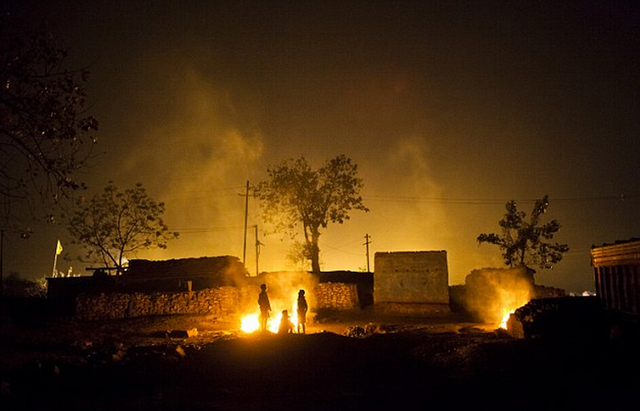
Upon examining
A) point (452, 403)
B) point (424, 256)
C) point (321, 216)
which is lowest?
point (452, 403)

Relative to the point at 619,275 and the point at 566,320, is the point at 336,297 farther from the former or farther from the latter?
the point at 619,275

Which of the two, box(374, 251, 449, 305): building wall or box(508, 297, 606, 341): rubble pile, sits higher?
box(374, 251, 449, 305): building wall

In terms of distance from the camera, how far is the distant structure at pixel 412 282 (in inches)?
1233

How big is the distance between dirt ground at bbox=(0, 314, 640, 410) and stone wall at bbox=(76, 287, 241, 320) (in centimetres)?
1091

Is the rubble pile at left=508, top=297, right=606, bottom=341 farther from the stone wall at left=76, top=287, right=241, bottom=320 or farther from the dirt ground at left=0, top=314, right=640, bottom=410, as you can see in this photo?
the stone wall at left=76, top=287, right=241, bottom=320

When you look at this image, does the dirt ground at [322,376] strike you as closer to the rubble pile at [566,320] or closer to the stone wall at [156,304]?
the rubble pile at [566,320]

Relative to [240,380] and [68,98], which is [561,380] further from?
[68,98]

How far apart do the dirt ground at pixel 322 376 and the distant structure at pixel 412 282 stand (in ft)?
52.4

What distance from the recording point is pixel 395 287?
1275 inches

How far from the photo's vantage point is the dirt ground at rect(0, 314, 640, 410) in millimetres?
8992

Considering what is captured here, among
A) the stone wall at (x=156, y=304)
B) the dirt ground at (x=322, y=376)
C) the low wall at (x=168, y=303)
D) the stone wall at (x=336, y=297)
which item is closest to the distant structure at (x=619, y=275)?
the dirt ground at (x=322, y=376)

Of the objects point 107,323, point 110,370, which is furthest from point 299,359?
point 107,323

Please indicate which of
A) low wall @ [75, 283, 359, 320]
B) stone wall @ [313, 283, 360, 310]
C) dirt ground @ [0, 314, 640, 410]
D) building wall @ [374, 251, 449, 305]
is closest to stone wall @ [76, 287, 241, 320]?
low wall @ [75, 283, 359, 320]

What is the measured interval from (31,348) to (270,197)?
31666mm
